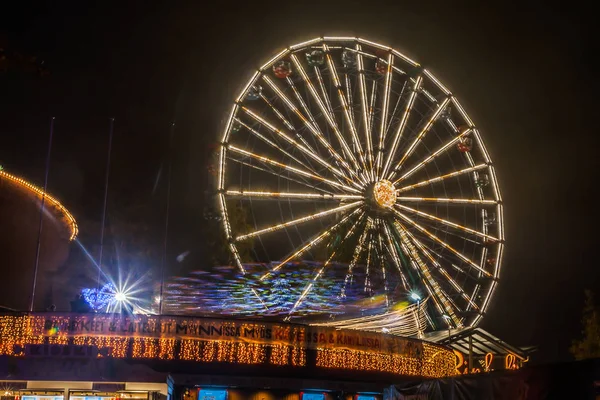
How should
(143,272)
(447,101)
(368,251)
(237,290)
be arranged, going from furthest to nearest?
(143,272) → (447,101) → (368,251) → (237,290)

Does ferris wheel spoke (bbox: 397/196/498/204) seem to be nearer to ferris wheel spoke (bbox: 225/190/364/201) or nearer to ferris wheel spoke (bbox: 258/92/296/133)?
ferris wheel spoke (bbox: 225/190/364/201)

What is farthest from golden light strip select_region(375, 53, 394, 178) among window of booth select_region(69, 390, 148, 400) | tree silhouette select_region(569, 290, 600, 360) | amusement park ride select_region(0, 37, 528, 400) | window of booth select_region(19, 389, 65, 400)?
tree silhouette select_region(569, 290, 600, 360)

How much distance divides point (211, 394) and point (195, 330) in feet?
5.58

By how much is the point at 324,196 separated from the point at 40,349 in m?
13.9

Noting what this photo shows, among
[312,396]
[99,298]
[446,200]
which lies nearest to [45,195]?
[99,298]

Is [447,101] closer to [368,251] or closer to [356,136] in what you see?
[356,136]

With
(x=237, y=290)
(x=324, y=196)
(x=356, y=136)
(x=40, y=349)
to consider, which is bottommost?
(x=40, y=349)

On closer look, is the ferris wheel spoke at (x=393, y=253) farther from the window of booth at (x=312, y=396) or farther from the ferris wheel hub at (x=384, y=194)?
the window of booth at (x=312, y=396)

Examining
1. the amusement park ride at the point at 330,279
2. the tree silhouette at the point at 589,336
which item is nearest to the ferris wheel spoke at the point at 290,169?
the amusement park ride at the point at 330,279

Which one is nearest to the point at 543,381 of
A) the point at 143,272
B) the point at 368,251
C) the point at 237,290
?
the point at 237,290

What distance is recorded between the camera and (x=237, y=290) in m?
22.2

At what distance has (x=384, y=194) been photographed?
29.8 m

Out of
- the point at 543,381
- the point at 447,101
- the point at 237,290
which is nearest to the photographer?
the point at 543,381

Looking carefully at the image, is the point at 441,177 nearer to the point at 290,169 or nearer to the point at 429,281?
the point at 429,281
